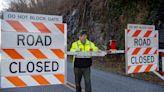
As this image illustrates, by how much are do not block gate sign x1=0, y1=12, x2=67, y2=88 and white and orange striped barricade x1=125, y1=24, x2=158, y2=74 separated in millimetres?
1800

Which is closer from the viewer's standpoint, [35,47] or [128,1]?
[35,47]

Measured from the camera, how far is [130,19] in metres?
21.5

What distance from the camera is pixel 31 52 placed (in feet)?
18.6

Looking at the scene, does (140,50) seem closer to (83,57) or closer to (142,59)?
(142,59)

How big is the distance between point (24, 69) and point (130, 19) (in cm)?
1640

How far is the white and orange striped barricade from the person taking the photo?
23.7 ft

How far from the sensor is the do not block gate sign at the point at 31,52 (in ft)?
18.0

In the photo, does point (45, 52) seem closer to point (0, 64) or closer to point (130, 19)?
point (0, 64)

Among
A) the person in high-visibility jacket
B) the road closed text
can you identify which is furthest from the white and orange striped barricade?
the person in high-visibility jacket

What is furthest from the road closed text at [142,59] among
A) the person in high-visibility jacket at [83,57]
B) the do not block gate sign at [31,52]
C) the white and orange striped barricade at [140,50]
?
the do not block gate sign at [31,52]

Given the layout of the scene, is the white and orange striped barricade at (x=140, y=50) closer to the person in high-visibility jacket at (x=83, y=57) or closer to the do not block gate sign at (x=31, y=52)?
the person in high-visibility jacket at (x=83, y=57)

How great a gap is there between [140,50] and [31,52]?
104 inches

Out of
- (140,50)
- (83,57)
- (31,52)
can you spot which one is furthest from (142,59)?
(31,52)

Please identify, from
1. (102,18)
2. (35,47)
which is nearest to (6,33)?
(35,47)
